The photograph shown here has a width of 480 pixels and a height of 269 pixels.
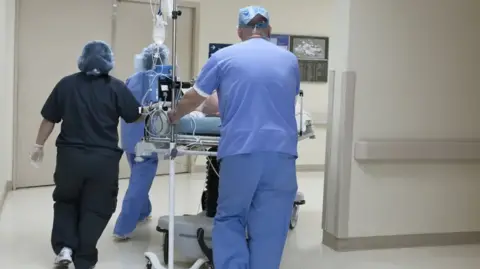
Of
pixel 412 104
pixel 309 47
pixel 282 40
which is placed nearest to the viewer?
pixel 412 104

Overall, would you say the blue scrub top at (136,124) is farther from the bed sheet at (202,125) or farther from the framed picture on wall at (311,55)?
the framed picture on wall at (311,55)

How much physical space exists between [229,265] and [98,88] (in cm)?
129

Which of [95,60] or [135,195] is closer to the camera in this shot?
[95,60]

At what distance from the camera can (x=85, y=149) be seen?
130 inches

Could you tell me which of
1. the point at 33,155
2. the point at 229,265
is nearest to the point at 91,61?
the point at 33,155

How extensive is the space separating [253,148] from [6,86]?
10.3 feet

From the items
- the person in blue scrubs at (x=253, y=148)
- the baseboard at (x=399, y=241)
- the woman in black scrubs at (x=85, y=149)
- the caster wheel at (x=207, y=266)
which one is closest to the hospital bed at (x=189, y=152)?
the caster wheel at (x=207, y=266)

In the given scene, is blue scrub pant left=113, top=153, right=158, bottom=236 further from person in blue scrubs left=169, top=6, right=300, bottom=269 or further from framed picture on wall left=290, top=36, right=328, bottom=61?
framed picture on wall left=290, top=36, right=328, bottom=61

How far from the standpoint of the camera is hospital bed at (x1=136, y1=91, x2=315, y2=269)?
9.66 ft

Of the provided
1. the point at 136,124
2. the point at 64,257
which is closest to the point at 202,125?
the point at 136,124

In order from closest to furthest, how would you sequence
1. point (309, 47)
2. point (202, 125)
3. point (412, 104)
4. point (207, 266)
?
point (202, 125), point (207, 266), point (412, 104), point (309, 47)

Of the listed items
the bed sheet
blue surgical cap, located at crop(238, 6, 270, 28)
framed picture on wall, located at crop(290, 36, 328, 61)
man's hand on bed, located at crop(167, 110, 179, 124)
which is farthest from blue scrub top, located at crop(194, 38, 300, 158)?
framed picture on wall, located at crop(290, 36, 328, 61)

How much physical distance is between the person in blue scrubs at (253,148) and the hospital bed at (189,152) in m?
0.26

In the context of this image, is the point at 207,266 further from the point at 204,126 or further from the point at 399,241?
the point at 399,241
